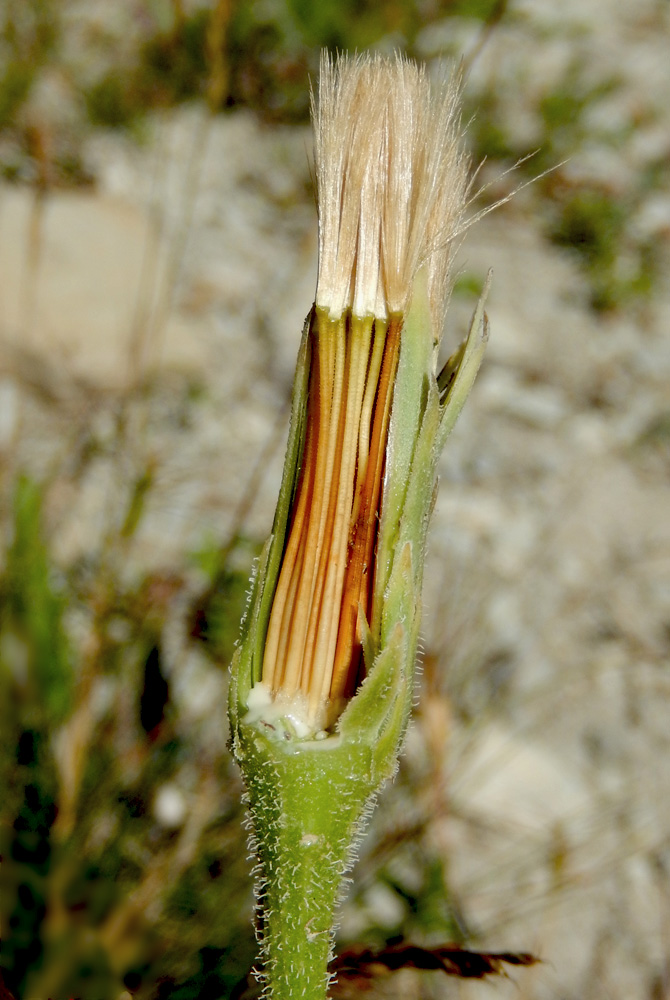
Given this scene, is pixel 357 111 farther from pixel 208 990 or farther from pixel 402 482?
pixel 208 990

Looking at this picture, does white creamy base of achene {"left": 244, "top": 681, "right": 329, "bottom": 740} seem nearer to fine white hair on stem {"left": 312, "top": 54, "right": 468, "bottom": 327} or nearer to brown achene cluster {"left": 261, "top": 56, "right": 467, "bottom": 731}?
brown achene cluster {"left": 261, "top": 56, "right": 467, "bottom": 731}

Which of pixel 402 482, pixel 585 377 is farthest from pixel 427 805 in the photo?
pixel 585 377

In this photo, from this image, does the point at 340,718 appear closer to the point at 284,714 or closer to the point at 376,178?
the point at 284,714

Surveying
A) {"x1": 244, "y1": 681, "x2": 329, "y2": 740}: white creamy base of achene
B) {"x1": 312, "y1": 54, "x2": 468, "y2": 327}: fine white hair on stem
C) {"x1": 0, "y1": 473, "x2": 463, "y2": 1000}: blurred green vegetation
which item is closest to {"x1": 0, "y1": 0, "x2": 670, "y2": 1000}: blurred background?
{"x1": 0, "y1": 473, "x2": 463, "y2": 1000}: blurred green vegetation

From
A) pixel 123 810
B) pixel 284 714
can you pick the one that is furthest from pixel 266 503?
pixel 284 714

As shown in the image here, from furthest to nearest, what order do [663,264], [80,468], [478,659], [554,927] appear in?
[663,264]
[80,468]
[478,659]
[554,927]

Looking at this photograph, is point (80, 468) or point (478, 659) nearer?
point (478, 659)

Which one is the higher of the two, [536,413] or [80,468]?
[536,413]
